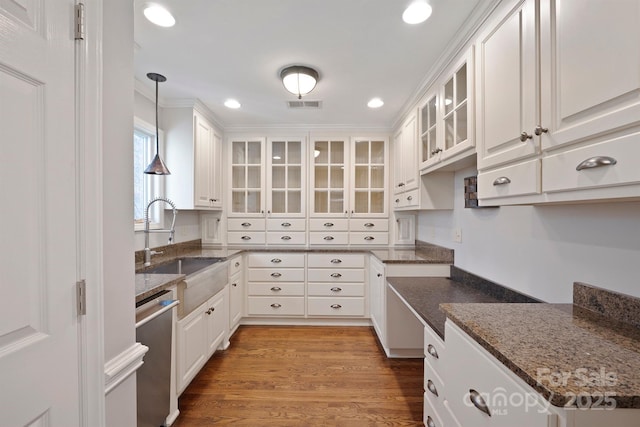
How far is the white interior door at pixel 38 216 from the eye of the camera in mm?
576

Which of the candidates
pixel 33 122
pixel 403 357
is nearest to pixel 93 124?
pixel 33 122

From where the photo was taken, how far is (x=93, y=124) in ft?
2.45

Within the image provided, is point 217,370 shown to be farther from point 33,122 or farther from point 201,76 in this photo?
point 201,76

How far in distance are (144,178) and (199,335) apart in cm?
154

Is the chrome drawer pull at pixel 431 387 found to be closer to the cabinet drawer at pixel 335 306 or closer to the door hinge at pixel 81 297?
the door hinge at pixel 81 297

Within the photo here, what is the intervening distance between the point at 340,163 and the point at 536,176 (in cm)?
257

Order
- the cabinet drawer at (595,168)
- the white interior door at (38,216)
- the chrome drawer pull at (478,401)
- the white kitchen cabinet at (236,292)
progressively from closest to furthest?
the white interior door at (38,216), the cabinet drawer at (595,168), the chrome drawer pull at (478,401), the white kitchen cabinet at (236,292)

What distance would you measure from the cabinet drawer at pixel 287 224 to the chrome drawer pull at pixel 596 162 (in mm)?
2797

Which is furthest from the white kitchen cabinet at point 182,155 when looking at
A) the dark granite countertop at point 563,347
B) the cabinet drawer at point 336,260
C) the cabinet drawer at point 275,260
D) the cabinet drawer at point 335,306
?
the dark granite countertop at point 563,347

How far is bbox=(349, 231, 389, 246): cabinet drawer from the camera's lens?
3389 millimetres

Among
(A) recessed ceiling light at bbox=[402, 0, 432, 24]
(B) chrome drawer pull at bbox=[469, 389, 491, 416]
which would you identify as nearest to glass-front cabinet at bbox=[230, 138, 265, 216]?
(A) recessed ceiling light at bbox=[402, 0, 432, 24]

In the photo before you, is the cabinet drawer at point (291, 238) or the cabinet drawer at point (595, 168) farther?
the cabinet drawer at point (291, 238)

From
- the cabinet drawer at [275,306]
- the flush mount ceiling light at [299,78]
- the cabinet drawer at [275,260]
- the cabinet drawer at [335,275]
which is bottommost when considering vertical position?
the cabinet drawer at [275,306]

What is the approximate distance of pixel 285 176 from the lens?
347 centimetres
